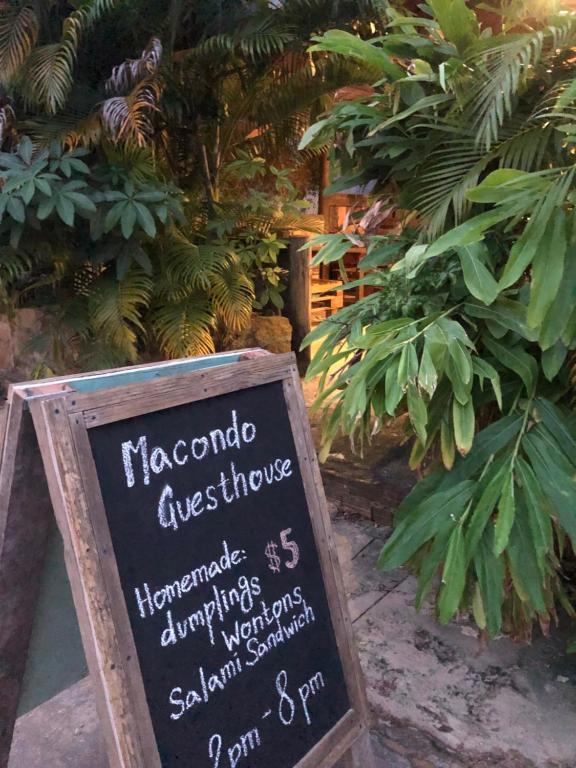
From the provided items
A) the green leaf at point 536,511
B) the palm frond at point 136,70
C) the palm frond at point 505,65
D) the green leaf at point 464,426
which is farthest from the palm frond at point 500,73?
the palm frond at point 136,70

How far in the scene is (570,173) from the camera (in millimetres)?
1485

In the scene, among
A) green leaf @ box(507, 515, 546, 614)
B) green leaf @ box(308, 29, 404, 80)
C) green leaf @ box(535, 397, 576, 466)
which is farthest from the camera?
green leaf @ box(308, 29, 404, 80)

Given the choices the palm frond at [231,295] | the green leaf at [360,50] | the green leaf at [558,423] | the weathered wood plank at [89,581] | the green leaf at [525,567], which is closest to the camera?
the weathered wood plank at [89,581]

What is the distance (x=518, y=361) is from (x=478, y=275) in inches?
11.8

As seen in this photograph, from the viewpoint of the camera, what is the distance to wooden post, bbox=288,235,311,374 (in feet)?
17.3

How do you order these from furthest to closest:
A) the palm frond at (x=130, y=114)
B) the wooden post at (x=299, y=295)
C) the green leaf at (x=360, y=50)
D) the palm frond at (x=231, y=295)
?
the wooden post at (x=299, y=295) → the palm frond at (x=231, y=295) → the palm frond at (x=130, y=114) → the green leaf at (x=360, y=50)

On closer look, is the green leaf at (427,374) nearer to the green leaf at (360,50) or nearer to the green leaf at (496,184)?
the green leaf at (496,184)

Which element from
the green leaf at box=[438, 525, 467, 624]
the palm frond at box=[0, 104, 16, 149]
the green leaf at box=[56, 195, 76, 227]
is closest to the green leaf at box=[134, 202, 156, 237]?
the green leaf at box=[56, 195, 76, 227]

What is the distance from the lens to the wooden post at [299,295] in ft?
17.3

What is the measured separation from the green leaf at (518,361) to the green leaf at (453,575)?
1.56 feet

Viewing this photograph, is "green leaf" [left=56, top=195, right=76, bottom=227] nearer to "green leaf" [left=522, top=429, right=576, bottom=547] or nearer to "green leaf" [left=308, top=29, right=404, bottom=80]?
"green leaf" [left=308, top=29, right=404, bottom=80]

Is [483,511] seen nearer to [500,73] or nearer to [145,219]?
[500,73]

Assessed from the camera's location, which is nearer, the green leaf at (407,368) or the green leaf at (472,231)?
the green leaf at (472,231)

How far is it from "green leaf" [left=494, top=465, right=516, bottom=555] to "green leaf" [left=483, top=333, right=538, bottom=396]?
0.33m
